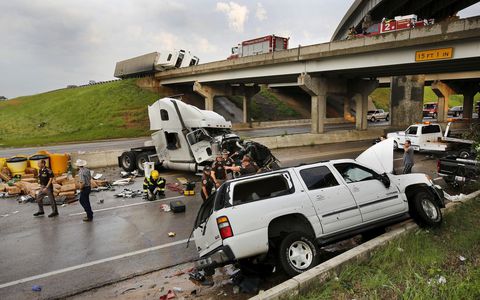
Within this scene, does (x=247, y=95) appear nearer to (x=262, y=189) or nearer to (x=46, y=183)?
(x=46, y=183)

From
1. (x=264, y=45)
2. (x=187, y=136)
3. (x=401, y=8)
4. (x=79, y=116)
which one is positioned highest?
(x=401, y=8)

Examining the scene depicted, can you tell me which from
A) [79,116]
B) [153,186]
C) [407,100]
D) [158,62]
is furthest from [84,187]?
[158,62]

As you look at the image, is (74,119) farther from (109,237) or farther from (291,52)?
(109,237)

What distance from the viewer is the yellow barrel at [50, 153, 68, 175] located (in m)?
16.7

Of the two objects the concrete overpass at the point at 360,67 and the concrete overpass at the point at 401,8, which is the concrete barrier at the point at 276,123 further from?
the concrete overpass at the point at 401,8

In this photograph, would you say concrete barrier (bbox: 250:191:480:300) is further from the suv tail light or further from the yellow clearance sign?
the yellow clearance sign

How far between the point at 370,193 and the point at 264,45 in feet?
94.8

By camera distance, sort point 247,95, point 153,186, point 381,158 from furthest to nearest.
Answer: point 247,95 < point 153,186 < point 381,158

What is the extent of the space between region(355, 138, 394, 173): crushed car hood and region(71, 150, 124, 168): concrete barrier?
15.0 meters

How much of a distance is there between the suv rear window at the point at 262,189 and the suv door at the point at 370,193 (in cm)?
129

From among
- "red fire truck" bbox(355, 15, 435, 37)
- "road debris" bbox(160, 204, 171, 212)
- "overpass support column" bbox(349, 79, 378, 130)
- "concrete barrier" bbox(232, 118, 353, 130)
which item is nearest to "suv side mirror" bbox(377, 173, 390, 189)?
"road debris" bbox(160, 204, 171, 212)

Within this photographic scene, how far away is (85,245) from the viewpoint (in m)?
8.27

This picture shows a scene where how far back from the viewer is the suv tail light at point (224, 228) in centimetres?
546

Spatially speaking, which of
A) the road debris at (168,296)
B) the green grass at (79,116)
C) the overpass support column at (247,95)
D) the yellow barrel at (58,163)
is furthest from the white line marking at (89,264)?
the overpass support column at (247,95)
